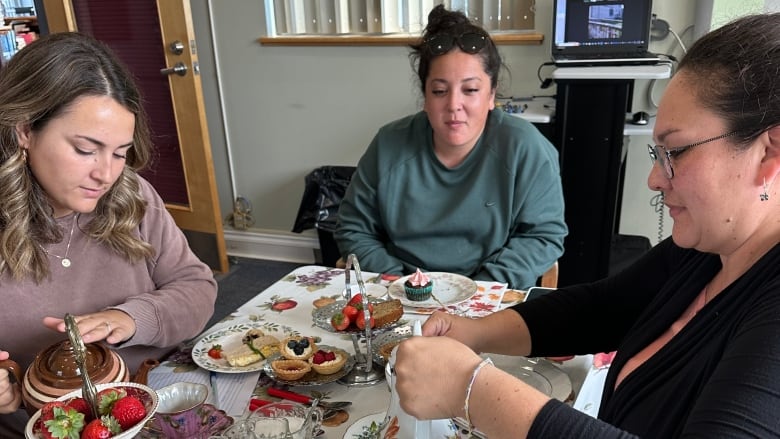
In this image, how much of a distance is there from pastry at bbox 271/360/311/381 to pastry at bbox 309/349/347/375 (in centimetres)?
1

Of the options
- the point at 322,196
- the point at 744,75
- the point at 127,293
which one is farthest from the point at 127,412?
the point at 322,196

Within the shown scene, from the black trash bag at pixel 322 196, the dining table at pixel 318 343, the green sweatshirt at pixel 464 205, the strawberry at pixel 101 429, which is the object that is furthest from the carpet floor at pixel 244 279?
the strawberry at pixel 101 429

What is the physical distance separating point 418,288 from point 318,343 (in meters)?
0.27

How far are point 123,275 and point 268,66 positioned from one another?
6.90 feet

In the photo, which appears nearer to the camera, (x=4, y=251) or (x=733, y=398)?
(x=733, y=398)

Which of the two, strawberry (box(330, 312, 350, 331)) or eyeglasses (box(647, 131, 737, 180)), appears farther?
strawberry (box(330, 312, 350, 331))

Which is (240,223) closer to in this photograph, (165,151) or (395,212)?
(165,151)

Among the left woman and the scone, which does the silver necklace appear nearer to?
the left woman

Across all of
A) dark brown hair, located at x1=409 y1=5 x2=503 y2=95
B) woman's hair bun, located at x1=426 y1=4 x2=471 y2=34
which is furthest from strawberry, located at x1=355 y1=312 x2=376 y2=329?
woman's hair bun, located at x1=426 y1=4 x2=471 y2=34

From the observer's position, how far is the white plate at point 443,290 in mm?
1400

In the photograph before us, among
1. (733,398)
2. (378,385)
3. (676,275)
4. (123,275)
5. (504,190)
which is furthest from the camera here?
(504,190)

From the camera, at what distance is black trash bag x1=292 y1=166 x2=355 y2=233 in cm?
304

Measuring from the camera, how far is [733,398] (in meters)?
0.64

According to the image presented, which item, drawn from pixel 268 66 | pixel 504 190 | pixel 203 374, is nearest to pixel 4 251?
pixel 203 374
